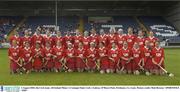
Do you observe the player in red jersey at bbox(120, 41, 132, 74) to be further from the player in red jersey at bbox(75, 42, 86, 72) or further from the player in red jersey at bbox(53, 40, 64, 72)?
the player in red jersey at bbox(53, 40, 64, 72)

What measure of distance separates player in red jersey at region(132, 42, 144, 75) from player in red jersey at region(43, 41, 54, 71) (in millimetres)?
2857

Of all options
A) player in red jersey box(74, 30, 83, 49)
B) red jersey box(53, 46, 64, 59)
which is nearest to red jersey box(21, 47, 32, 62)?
red jersey box(53, 46, 64, 59)

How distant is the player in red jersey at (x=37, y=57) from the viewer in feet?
47.5

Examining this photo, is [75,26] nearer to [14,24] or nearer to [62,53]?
[14,24]

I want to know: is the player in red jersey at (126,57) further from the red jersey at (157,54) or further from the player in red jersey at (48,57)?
the player in red jersey at (48,57)

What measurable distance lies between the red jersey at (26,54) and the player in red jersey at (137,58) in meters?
3.53

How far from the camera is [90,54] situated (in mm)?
14562

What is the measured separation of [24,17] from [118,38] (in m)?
30.1

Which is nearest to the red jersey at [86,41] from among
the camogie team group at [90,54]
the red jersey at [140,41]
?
the camogie team group at [90,54]

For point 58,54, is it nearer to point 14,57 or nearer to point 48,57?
point 48,57

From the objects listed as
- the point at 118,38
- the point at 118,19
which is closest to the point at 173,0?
Result: the point at 118,19

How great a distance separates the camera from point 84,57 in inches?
579

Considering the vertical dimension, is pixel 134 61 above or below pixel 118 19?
below

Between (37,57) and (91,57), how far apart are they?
6.10 feet
